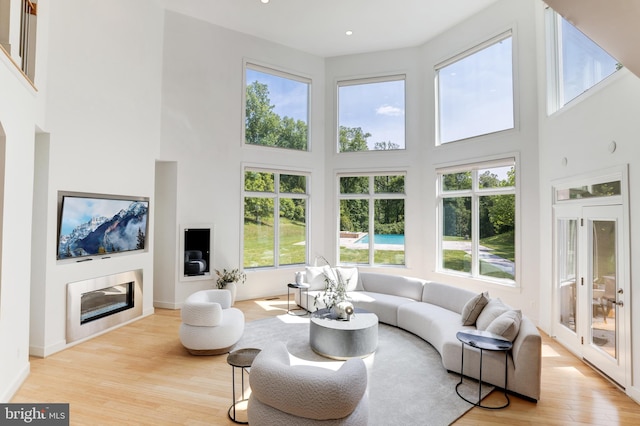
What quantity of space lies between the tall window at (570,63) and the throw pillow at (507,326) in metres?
3.00

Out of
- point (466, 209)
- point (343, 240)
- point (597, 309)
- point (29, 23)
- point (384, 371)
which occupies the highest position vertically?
point (29, 23)

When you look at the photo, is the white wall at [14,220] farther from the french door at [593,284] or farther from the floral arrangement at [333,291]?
the french door at [593,284]

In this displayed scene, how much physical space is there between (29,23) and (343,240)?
260 inches

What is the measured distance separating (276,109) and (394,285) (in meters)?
4.76

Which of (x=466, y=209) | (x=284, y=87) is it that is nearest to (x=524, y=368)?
(x=466, y=209)

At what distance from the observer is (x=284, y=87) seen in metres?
8.15

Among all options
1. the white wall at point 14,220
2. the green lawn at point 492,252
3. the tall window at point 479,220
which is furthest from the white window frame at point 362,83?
the white wall at point 14,220

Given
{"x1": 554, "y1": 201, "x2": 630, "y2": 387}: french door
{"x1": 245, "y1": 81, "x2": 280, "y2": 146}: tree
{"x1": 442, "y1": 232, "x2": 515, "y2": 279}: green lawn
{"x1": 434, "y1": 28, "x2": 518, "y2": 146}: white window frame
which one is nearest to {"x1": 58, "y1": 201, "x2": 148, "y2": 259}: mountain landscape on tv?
{"x1": 245, "y1": 81, "x2": 280, "y2": 146}: tree

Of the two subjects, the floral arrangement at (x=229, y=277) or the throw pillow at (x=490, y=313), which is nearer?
the throw pillow at (x=490, y=313)

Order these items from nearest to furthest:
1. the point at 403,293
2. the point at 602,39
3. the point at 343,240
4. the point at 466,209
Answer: the point at 602,39 < the point at 403,293 < the point at 466,209 < the point at 343,240

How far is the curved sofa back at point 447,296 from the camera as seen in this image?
16.9 feet

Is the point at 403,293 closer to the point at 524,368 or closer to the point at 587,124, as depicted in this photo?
the point at 524,368

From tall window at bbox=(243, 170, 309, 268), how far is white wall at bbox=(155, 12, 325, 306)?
0.89 feet

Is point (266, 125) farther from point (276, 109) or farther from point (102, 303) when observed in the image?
point (102, 303)
